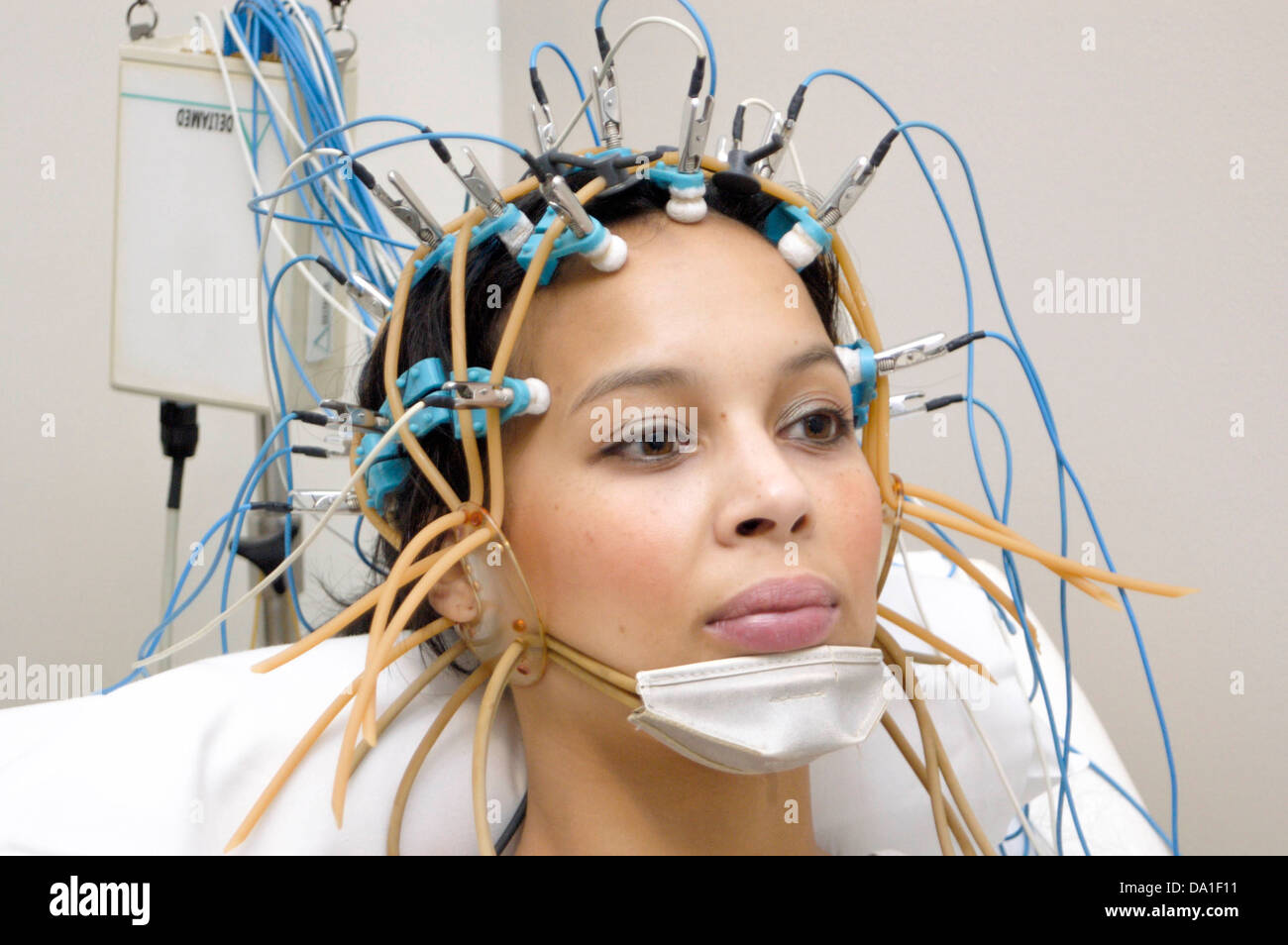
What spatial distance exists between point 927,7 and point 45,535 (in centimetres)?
188

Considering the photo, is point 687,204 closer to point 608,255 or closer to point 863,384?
point 608,255

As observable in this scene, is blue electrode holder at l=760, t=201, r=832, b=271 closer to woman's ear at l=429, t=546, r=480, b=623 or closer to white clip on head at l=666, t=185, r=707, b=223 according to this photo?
white clip on head at l=666, t=185, r=707, b=223

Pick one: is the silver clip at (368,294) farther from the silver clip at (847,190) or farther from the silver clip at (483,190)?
the silver clip at (847,190)

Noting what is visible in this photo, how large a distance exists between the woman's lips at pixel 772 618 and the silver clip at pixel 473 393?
28 centimetres

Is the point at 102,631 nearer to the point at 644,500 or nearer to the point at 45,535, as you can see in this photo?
the point at 45,535

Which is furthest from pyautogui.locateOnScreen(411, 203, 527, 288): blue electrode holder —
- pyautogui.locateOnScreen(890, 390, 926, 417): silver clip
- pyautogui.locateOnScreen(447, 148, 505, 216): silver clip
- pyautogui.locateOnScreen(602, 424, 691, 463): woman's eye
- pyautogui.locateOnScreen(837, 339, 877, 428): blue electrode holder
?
pyautogui.locateOnScreen(890, 390, 926, 417): silver clip

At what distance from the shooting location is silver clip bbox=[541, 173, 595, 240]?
92 cm

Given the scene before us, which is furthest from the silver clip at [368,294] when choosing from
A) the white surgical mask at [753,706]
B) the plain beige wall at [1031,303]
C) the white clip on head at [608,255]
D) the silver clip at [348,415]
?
the plain beige wall at [1031,303]

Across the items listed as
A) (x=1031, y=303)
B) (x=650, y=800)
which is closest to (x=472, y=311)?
(x=650, y=800)

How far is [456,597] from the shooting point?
1076 millimetres

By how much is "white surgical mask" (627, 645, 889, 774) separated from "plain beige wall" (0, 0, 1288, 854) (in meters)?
0.85

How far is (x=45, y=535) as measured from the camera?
2111 mm

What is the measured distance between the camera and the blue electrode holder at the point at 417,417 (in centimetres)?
99
